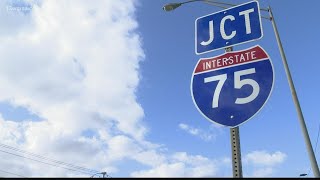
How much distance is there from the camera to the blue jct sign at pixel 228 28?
152 inches

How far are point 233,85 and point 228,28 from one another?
2.74ft

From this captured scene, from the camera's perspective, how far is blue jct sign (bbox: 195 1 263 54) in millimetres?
3873

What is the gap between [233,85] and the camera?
3.46 meters

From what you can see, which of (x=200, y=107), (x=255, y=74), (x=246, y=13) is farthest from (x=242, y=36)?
→ (x=200, y=107)

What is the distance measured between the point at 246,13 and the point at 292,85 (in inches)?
348

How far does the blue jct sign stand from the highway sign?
0.25 metres

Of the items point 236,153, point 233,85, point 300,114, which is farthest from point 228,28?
point 300,114

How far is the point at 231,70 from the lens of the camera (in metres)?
3.58

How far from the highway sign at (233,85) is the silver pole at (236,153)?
0.25 ft

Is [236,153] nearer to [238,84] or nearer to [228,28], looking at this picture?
[238,84]

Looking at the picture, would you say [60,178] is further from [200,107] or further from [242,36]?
[242,36]

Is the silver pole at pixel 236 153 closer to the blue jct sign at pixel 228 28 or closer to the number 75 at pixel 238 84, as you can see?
the number 75 at pixel 238 84

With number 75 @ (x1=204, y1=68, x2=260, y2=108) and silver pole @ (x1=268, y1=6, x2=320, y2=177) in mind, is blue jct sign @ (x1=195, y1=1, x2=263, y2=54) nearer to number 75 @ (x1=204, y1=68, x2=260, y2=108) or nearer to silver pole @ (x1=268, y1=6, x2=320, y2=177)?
number 75 @ (x1=204, y1=68, x2=260, y2=108)

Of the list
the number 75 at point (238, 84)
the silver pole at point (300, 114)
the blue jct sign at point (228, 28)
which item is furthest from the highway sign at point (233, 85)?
the silver pole at point (300, 114)
